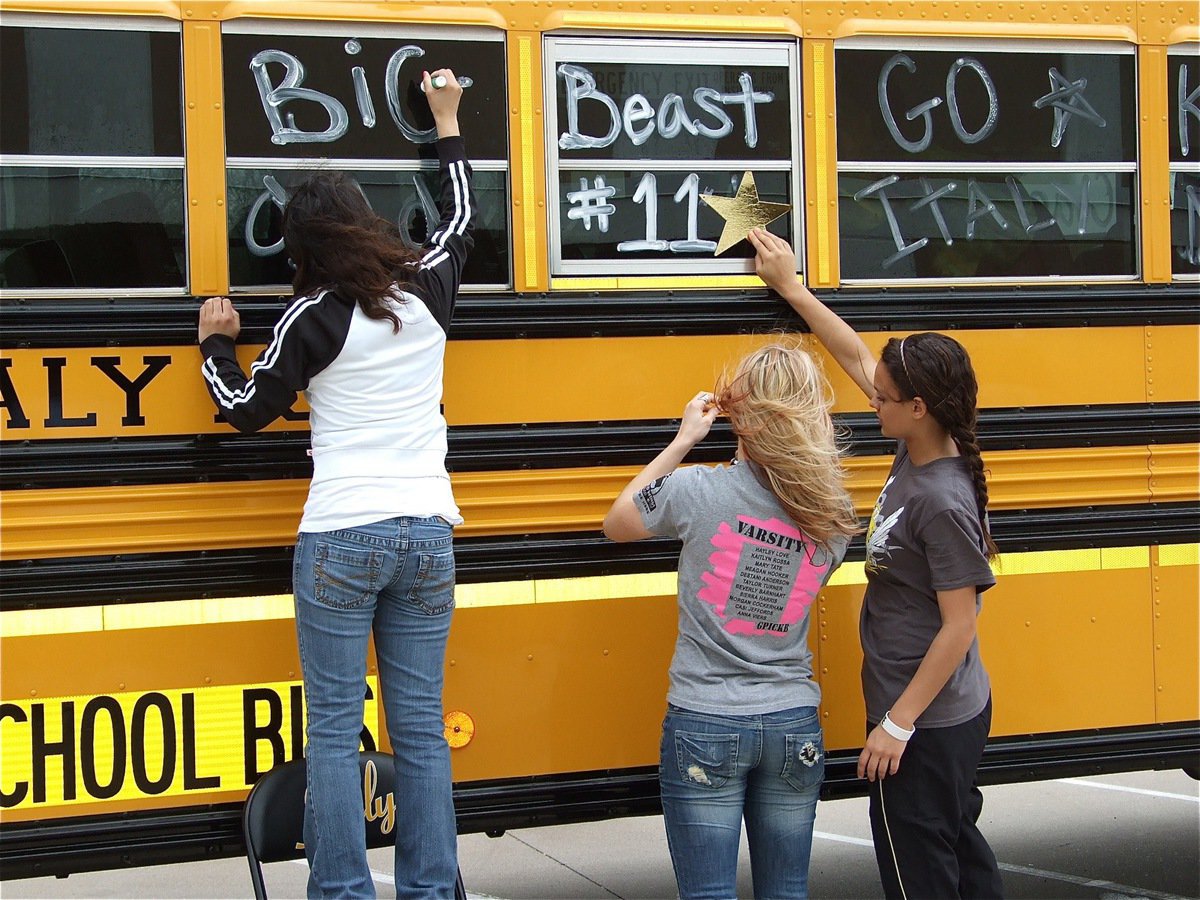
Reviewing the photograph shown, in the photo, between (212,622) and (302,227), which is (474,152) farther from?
(212,622)

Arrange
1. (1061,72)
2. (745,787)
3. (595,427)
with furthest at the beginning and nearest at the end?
(1061,72), (595,427), (745,787)

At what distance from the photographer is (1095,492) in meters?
3.48

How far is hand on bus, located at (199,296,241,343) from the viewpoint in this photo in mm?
2916

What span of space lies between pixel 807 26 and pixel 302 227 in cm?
133

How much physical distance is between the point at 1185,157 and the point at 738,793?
208 centimetres

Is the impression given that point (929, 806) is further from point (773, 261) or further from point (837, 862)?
point (837, 862)

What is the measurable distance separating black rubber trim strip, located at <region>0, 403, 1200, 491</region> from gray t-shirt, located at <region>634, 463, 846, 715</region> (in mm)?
538

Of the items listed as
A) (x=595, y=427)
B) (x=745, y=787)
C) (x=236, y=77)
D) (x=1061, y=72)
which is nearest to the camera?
(x=745, y=787)

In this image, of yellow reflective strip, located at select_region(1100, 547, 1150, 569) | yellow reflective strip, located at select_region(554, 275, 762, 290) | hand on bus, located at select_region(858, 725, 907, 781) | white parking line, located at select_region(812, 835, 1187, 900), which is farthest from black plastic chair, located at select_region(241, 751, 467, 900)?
white parking line, located at select_region(812, 835, 1187, 900)

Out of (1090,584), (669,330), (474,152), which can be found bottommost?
(1090,584)

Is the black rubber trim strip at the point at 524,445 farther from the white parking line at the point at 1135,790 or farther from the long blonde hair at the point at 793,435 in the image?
the white parking line at the point at 1135,790

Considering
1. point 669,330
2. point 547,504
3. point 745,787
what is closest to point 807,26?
point 669,330

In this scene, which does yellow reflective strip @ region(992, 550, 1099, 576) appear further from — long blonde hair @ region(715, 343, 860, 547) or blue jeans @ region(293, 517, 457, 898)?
blue jeans @ region(293, 517, 457, 898)

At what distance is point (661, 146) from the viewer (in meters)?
3.21
